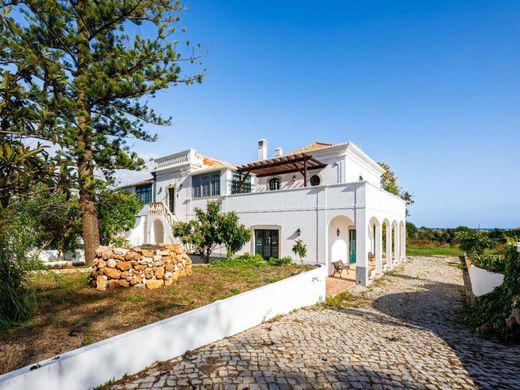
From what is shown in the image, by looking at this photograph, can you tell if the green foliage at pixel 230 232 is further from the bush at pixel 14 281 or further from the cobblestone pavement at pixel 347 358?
the bush at pixel 14 281

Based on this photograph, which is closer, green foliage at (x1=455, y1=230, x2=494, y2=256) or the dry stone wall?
the dry stone wall

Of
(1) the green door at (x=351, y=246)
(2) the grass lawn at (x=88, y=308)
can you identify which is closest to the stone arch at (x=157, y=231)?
(2) the grass lawn at (x=88, y=308)

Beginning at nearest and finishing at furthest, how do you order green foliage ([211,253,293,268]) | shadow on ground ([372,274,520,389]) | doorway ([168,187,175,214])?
shadow on ground ([372,274,520,389]) → green foliage ([211,253,293,268]) → doorway ([168,187,175,214])

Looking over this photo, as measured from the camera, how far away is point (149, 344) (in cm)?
487

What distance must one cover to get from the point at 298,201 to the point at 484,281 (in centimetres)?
847

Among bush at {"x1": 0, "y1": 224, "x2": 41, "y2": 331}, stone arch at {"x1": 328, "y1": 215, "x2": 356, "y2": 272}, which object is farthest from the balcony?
bush at {"x1": 0, "y1": 224, "x2": 41, "y2": 331}

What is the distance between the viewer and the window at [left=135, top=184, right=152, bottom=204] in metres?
26.0

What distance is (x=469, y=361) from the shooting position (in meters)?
5.48

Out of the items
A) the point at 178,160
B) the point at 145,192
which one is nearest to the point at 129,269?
the point at 178,160

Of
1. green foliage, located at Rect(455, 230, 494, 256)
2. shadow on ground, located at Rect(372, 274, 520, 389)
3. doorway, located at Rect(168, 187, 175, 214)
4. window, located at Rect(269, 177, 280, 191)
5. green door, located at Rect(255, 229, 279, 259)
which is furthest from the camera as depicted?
doorway, located at Rect(168, 187, 175, 214)

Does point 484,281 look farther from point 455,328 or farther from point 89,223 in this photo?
point 89,223

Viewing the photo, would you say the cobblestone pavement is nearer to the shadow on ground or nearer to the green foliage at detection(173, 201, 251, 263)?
the shadow on ground

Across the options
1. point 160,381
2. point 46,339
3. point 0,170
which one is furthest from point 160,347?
point 0,170

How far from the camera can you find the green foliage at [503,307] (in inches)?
261
